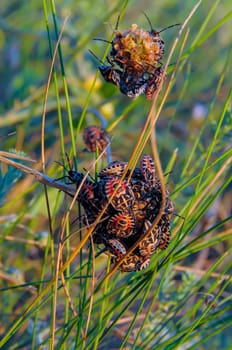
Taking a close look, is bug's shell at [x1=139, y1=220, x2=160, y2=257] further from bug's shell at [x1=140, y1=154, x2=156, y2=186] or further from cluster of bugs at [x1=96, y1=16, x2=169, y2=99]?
cluster of bugs at [x1=96, y1=16, x2=169, y2=99]

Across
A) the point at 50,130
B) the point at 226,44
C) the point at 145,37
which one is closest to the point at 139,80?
the point at 145,37

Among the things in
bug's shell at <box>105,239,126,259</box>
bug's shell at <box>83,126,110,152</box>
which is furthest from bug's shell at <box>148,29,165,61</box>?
bug's shell at <box>83,126,110,152</box>

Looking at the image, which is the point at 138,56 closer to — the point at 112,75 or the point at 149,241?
the point at 112,75

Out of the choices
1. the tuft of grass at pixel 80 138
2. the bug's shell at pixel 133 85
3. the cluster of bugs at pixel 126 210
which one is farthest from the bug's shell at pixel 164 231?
the tuft of grass at pixel 80 138

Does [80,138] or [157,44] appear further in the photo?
[80,138]

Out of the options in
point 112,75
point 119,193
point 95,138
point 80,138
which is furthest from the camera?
point 80,138

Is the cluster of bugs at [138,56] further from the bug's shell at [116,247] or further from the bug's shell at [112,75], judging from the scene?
the bug's shell at [116,247]

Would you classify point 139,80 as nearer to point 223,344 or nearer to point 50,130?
point 223,344

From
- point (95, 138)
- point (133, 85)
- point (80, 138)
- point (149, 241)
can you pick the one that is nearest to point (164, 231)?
point (149, 241)
